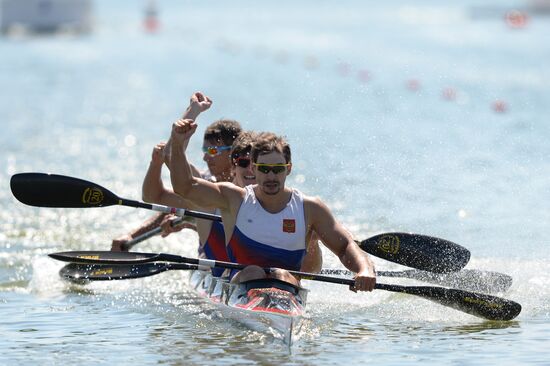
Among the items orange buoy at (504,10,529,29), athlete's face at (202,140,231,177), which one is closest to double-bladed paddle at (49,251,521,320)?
athlete's face at (202,140,231,177)

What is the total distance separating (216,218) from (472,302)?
2.21 meters

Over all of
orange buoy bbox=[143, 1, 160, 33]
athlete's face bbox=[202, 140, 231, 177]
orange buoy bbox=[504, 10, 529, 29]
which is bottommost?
athlete's face bbox=[202, 140, 231, 177]

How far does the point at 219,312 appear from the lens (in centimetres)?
981

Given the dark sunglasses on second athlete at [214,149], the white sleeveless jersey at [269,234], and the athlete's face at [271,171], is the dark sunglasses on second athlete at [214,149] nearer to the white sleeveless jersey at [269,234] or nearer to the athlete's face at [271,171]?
the white sleeveless jersey at [269,234]

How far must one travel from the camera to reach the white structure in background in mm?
49750

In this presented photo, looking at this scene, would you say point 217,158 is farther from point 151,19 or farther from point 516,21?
point 151,19

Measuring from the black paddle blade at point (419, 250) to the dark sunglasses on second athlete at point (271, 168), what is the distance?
59.0 inches

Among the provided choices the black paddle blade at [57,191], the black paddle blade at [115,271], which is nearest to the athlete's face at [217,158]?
the black paddle blade at [57,191]

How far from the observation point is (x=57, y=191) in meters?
10.2

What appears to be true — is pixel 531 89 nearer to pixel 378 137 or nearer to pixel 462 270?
pixel 378 137

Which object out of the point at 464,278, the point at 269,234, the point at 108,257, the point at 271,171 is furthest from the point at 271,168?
the point at 464,278

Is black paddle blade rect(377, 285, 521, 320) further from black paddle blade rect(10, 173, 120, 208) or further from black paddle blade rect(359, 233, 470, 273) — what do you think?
black paddle blade rect(10, 173, 120, 208)

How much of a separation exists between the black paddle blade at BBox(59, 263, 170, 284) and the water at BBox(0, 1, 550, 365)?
0.30 meters

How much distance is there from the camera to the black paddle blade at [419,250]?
10258mm
